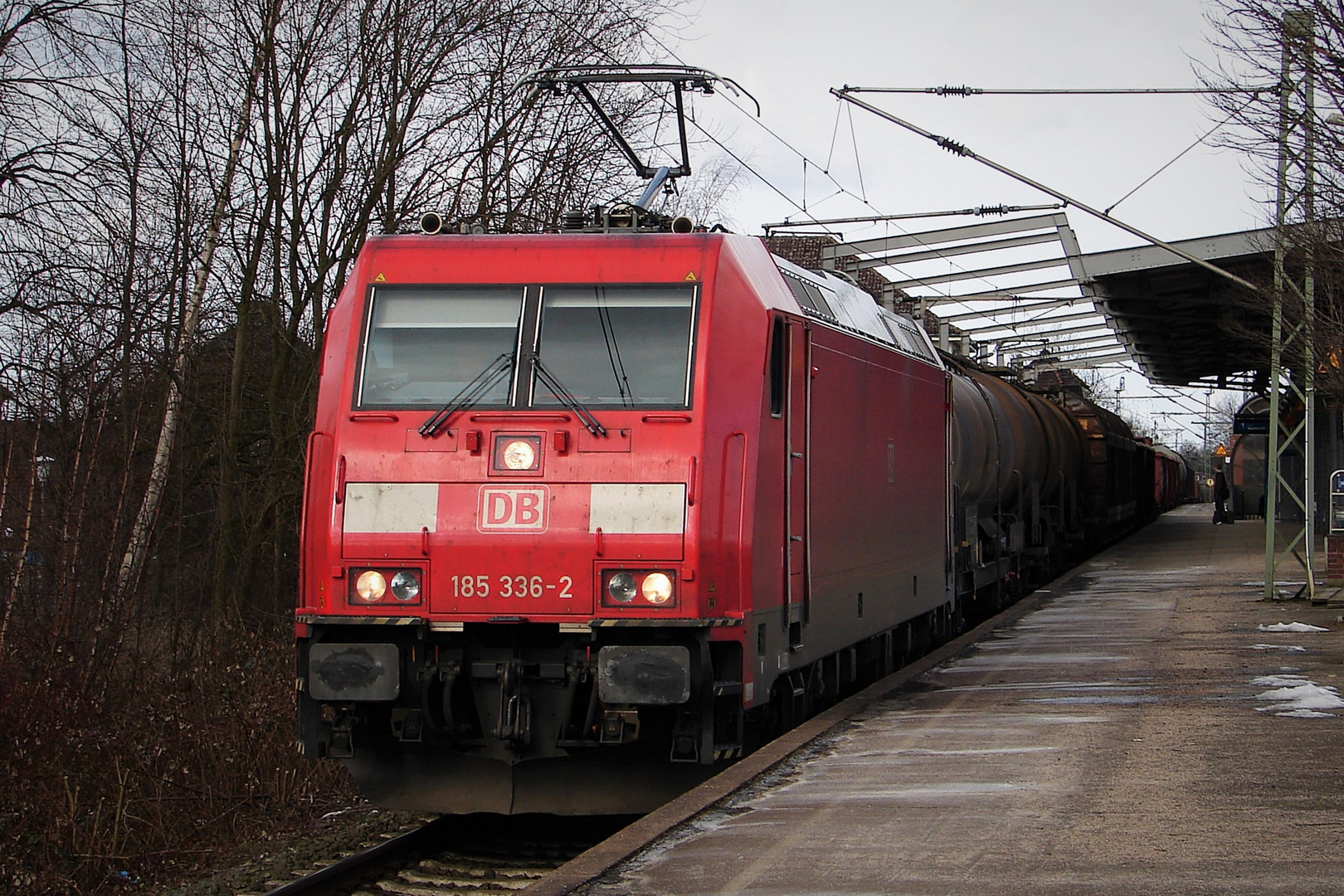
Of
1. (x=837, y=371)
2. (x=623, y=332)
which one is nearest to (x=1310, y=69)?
(x=837, y=371)

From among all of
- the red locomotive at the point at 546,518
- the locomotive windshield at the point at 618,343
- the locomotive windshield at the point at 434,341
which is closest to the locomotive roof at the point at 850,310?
the red locomotive at the point at 546,518

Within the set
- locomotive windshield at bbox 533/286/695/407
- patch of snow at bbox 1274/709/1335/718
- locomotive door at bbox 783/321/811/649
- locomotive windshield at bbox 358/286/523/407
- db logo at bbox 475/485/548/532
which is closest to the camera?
db logo at bbox 475/485/548/532

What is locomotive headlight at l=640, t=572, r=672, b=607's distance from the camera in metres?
7.91

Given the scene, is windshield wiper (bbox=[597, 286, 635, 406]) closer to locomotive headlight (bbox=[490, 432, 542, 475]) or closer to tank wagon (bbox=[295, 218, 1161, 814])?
tank wagon (bbox=[295, 218, 1161, 814])

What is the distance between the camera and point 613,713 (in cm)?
800

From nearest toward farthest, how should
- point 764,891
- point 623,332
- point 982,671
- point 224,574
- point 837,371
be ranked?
point 764,891
point 623,332
point 837,371
point 982,671
point 224,574

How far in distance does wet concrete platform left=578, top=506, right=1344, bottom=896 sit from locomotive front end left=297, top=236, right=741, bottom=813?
38.5 inches

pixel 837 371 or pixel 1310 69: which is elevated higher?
pixel 1310 69

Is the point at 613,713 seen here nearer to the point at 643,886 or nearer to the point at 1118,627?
the point at 643,886

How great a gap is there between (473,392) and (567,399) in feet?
1.79

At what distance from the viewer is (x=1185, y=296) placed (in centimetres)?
3041

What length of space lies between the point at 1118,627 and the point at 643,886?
40.7 feet

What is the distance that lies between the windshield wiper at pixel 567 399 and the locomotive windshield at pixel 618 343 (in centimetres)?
2

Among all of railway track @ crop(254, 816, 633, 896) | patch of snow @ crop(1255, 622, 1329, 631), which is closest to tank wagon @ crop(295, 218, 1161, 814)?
railway track @ crop(254, 816, 633, 896)
